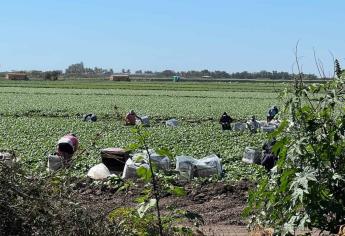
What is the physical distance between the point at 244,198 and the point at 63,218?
769 centimetres

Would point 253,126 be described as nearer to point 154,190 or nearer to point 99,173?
point 99,173

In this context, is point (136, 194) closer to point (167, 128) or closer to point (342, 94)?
point (342, 94)

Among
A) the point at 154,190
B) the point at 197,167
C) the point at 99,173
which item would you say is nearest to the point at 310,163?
the point at 154,190

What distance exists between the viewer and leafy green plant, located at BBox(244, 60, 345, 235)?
12.5 feet

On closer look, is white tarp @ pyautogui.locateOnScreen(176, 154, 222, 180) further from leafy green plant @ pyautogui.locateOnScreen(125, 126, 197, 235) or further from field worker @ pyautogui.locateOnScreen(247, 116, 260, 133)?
field worker @ pyautogui.locateOnScreen(247, 116, 260, 133)

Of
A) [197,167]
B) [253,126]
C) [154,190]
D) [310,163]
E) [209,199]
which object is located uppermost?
[310,163]

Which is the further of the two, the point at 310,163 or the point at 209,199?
the point at 209,199

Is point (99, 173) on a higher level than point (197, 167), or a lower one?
lower

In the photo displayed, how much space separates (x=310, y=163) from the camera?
4.06m

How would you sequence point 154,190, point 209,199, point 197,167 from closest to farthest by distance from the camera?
point 154,190 < point 209,199 < point 197,167

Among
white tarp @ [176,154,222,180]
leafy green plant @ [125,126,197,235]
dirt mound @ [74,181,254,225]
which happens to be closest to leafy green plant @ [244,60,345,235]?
leafy green plant @ [125,126,197,235]

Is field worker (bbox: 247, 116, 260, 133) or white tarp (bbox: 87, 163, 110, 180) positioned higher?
white tarp (bbox: 87, 163, 110, 180)

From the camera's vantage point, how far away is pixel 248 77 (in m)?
150

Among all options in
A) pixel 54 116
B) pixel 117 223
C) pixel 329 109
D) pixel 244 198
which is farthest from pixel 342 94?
pixel 54 116
